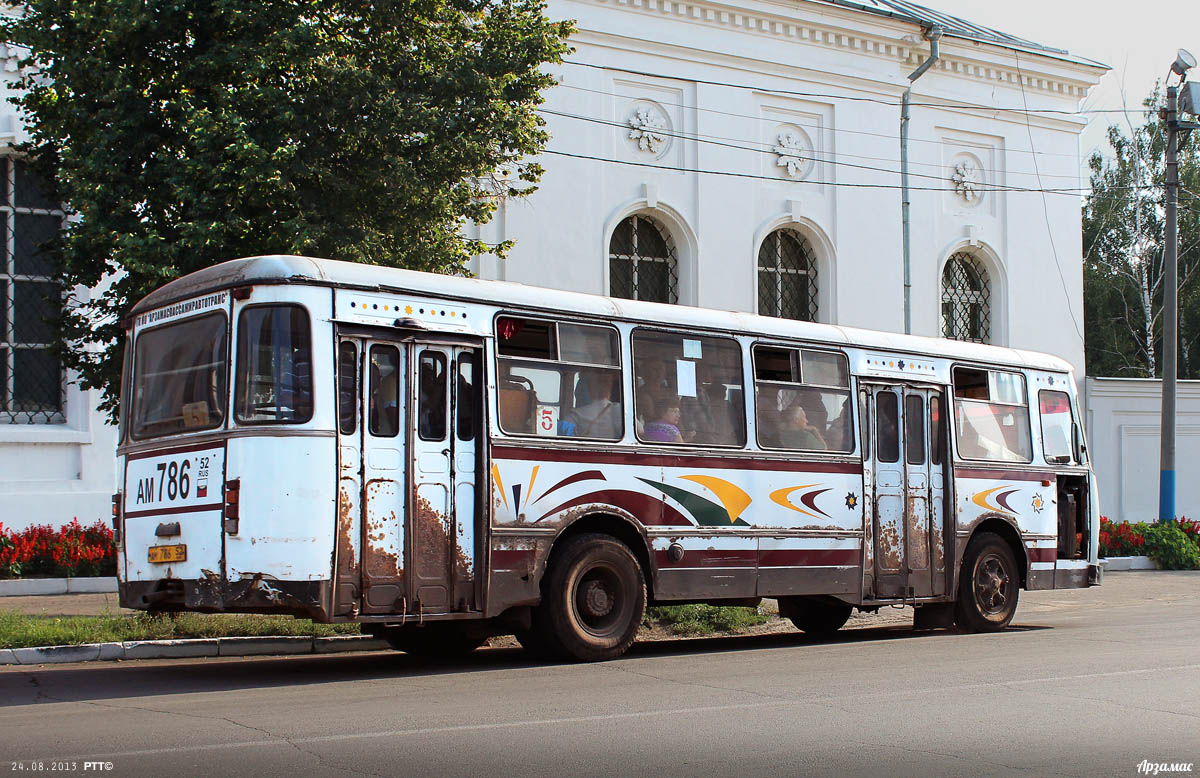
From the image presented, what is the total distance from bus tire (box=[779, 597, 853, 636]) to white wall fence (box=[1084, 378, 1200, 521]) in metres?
16.3

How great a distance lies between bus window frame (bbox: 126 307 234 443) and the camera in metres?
10.0

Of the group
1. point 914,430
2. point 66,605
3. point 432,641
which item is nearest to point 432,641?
point 432,641

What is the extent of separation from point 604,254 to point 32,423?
9.95 metres

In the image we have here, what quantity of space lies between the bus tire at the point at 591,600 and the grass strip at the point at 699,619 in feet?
9.83

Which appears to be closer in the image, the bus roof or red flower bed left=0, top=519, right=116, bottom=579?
the bus roof

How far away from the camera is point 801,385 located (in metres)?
13.4

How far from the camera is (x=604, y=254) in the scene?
24.3m

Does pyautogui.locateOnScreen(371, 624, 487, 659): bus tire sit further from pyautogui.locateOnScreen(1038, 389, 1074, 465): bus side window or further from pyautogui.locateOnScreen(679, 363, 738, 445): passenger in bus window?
pyautogui.locateOnScreen(1038, 389, 1074, 465): bus side window

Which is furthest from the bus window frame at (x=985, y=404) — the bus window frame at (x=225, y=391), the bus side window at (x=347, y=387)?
the bus window frame at (x=225, y=391)

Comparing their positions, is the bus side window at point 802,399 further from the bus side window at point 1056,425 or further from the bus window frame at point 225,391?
the bus window frame at point 225,391

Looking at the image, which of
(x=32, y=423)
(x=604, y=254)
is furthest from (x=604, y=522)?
(x=604, y=254)

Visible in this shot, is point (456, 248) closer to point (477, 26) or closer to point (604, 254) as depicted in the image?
point (477, 26)

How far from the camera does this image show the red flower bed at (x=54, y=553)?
17.2m

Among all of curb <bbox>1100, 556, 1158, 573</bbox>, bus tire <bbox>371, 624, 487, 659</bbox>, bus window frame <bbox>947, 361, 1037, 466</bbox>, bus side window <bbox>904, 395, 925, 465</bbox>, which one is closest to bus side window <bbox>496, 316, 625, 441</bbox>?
bus tire <bbox>371, 624, 487, 659</bbox>
